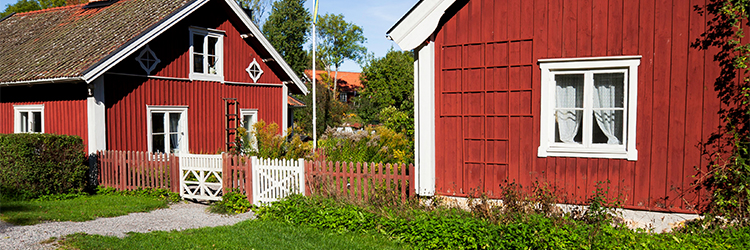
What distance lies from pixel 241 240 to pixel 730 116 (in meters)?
6.63

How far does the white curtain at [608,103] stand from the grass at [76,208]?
26.6ft

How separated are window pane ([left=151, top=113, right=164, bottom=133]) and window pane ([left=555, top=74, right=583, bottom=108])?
10.2 meters

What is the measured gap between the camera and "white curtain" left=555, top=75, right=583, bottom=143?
7.09m

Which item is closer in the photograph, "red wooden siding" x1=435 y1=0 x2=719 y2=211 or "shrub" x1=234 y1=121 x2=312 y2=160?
"red wooden siding" x1=435 y1=0 x2=719 y2=211

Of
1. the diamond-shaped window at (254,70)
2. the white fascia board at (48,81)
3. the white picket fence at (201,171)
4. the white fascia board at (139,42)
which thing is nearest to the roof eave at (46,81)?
the white fascia board at (48,81)

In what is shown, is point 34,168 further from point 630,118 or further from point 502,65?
point 630,118

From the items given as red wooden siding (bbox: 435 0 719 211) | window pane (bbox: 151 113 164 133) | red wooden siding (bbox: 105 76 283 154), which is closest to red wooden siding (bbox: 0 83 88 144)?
red wooden siding (bbox: 105 76 283 154)

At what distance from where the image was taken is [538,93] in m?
7.15

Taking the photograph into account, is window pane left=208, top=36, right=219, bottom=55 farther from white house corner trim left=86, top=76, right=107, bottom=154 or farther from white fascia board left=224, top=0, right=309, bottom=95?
white house corner trim left=86, top=76, right=107, bottom=154

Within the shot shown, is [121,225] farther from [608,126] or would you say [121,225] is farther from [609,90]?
[609,90]

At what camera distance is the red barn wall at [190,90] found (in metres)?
12.2

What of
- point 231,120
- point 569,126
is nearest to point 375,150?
point 231,120

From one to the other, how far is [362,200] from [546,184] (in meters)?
2.84

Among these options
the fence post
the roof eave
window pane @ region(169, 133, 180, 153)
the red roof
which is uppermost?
the red roof
